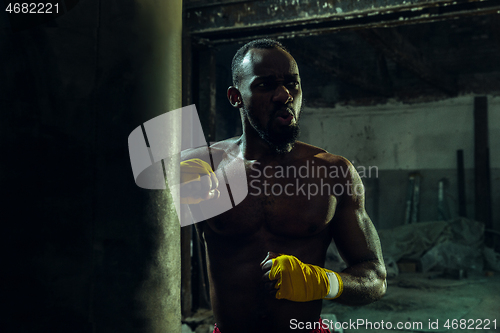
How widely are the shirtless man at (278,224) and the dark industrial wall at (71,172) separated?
59 cm

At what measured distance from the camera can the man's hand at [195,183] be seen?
1.28 metres

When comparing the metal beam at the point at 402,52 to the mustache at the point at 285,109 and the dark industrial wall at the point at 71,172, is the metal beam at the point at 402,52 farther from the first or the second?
the dark industrial wall at the point at 71,172

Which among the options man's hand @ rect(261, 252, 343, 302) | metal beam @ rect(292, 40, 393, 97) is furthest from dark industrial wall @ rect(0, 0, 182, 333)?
metal beam @ rect(292, 40, 393, 97)

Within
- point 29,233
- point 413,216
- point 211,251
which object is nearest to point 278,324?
point 211,251

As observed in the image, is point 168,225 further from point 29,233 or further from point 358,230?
point 358,230

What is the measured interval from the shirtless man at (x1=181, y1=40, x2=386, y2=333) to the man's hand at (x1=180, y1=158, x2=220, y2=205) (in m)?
0.26

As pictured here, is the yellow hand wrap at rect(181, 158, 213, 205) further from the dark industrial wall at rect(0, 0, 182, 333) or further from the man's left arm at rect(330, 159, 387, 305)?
the man's left arm at rect(330, 159, 387, 305)

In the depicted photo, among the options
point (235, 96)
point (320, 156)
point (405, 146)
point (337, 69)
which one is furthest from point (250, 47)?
point (405, 146)

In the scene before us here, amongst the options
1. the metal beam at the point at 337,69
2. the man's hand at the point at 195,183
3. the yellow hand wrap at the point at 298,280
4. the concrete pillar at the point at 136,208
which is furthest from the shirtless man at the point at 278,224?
the metal beam at the point at 337,69

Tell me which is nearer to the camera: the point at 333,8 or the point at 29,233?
the point at 29,233

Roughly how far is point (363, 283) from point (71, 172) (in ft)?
3.53

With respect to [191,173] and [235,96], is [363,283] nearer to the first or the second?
[191,173]

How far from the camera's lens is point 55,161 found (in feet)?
3.03

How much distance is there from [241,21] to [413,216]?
599 centimetres
